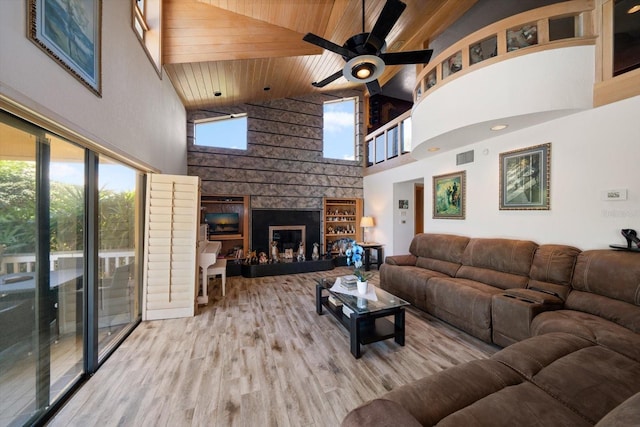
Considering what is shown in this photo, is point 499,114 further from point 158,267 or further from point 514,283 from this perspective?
point 158,267

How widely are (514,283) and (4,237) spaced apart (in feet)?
14.4

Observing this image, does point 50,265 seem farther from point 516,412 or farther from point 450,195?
point 450,195

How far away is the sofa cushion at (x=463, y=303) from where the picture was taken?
2.51 meters

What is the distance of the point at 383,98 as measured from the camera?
747cm

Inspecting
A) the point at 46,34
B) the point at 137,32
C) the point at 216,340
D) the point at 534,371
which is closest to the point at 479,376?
the point at 534,371

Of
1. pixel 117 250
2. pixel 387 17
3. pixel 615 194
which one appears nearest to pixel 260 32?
pixel 387 17

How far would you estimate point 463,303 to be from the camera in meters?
2.70

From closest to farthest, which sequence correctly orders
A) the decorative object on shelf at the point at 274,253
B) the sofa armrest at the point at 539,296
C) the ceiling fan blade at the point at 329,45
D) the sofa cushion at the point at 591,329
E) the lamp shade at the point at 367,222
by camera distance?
the sofa cushion at the point at 591,329, the sofa armrest at the point at 539,296, the ceiling fan blade at the point at 329,45, the decorative object on shelf at the point at 274,253, the lamp shade at the point at 367,222

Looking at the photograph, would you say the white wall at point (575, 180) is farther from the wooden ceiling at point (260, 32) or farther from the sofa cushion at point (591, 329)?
the wooden ceiling at point (260, 32)

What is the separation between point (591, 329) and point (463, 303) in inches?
39.2

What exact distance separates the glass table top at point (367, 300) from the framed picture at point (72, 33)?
296cm

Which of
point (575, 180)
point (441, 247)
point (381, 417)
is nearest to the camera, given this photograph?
point (381, 417)

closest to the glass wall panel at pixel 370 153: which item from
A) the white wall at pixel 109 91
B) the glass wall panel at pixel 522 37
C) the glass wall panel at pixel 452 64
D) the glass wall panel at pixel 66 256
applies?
the glass wall panel at pixel 452 64

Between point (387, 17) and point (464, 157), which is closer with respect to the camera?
point (387, 17)
